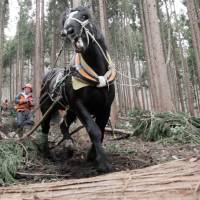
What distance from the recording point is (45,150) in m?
6.95

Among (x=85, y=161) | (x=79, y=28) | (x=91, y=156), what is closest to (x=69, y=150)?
(x=85, y=161)

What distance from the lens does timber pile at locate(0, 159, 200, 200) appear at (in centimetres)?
220

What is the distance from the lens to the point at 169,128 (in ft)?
27.7

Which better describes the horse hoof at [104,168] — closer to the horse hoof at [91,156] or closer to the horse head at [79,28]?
the horse hoof at [91,156]

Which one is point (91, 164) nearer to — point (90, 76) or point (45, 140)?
point (90, 76)

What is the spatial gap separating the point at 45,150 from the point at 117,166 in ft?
7.09

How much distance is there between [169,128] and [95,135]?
12.8 ft

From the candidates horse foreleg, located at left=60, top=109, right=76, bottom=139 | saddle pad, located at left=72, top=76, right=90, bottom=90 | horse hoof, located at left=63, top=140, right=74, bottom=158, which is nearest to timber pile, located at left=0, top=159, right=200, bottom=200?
saddle pad, located at left=72, top=76, right=90, bottom=90

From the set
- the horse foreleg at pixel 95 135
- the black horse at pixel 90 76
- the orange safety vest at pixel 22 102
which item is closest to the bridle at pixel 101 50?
the black horse at pixel 90 76

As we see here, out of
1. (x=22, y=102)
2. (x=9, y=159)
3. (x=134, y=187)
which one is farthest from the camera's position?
(x=22, y=102)

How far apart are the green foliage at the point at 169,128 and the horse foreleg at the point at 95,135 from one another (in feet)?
10.6

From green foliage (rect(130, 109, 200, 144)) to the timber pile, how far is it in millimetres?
5231

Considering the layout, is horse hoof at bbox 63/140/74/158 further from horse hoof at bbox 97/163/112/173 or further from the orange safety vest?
the orange safety vest

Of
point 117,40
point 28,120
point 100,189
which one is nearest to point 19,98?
point 28,120
